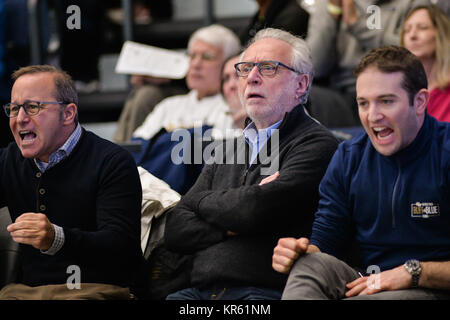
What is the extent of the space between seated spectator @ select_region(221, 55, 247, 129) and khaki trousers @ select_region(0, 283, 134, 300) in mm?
1300

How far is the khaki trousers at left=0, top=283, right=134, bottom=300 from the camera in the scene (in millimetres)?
1977

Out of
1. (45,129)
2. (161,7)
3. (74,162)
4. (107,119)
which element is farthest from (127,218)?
(161,7)

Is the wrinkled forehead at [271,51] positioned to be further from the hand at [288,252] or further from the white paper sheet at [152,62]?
the white paper sheet at [152,62]

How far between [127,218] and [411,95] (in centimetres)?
92

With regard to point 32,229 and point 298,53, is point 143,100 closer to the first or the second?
point 298,53

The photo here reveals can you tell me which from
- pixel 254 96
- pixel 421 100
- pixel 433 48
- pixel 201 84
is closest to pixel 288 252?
pixel 421 100

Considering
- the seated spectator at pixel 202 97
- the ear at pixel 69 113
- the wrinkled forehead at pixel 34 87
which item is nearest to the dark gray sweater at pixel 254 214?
the ear at pixel 69 113

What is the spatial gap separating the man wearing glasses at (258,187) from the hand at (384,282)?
0.97 ft

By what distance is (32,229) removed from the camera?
1.83 m

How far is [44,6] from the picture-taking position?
4621 millimetres

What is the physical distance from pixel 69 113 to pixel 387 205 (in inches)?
41.4

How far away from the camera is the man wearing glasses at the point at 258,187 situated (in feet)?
6.47

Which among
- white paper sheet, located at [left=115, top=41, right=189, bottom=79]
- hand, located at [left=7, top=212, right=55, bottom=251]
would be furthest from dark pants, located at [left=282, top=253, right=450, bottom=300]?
white paper sheet, located at [left=115, top=41, right=189, bottom=79]

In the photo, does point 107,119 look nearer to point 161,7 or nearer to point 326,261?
point 161,7
